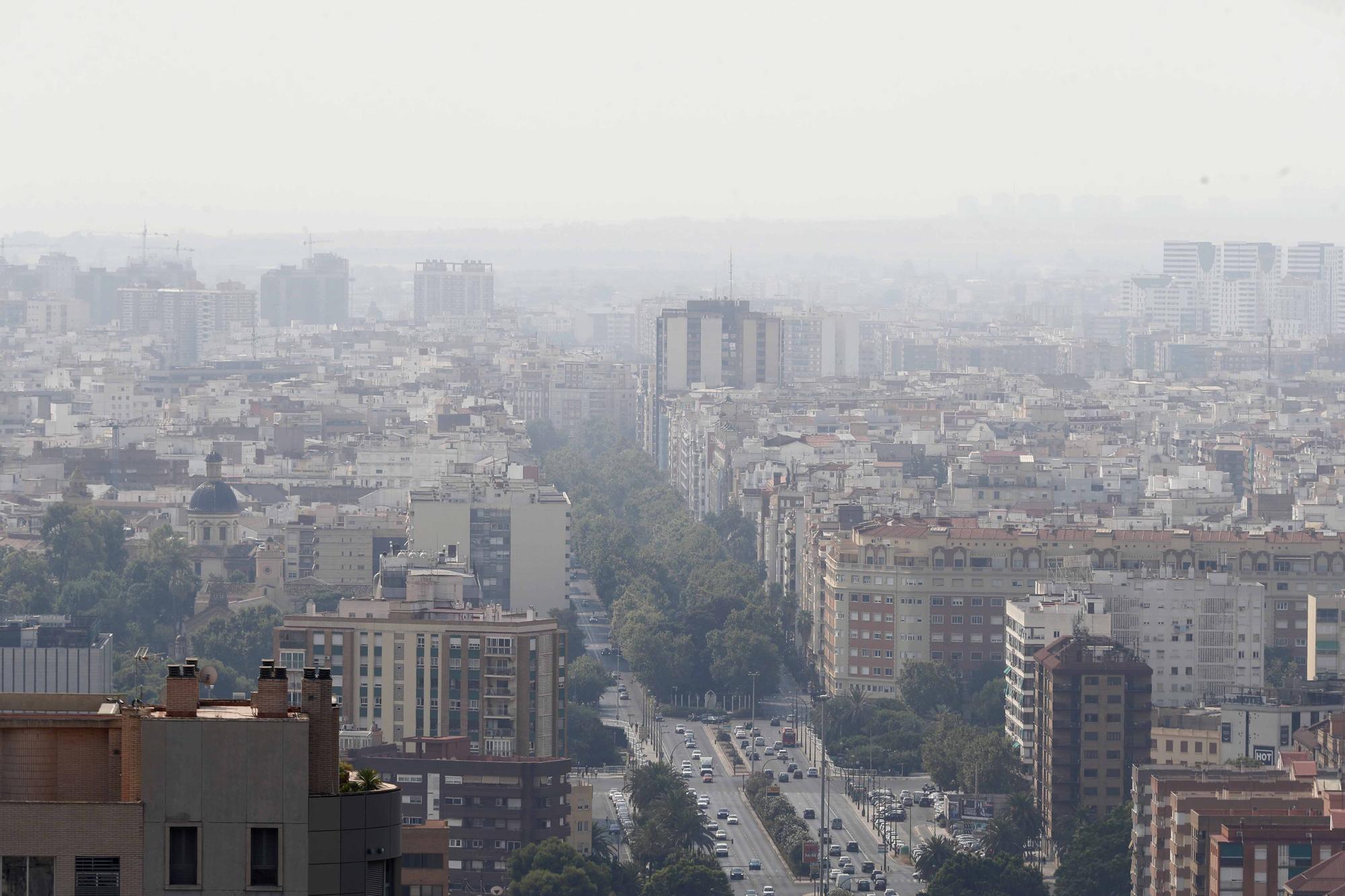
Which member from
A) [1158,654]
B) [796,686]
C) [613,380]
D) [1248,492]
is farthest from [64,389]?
[1158,654]

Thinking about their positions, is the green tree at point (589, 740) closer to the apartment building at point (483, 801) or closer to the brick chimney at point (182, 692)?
the apartment building at point (483, 801)

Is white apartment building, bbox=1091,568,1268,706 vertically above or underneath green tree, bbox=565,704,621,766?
above

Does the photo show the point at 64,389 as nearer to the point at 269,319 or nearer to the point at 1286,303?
the point at 269,319

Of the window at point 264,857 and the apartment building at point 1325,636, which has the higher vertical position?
the window at point 264,857

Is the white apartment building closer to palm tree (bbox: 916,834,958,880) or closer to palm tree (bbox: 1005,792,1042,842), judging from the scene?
palm tree (bbox: 1005,792,1042,842)

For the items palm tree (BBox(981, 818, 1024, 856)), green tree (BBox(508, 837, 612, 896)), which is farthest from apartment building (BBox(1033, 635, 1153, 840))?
green tree (BBox(508, 837, 612, 896))

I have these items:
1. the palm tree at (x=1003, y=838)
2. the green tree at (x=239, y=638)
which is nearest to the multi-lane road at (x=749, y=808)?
the palm tree at (x=1003, y=838)

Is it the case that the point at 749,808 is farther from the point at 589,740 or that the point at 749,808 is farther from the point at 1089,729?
the point at 1089,729
